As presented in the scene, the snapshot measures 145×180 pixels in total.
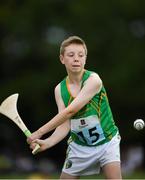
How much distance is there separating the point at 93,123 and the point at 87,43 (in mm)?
17015

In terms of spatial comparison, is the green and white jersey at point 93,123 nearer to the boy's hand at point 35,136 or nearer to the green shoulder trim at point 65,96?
the green shoulder trim at point 65,96

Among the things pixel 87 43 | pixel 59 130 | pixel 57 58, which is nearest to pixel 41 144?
pixel 59 130

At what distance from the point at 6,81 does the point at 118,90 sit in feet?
12.7

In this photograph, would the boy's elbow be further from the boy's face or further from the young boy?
the boy's face

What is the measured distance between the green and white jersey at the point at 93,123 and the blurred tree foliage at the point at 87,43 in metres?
16.2

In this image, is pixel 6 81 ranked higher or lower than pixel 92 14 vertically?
lower

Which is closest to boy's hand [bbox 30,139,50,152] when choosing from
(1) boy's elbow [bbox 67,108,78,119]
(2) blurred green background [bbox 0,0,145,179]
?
(1) boy's elbow [bbox 67,108,78,119]

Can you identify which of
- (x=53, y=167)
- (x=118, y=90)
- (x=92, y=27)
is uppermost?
(x=92, y=27)

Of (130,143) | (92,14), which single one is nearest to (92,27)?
(92,14)

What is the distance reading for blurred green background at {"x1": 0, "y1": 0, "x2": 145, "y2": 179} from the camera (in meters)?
25.0

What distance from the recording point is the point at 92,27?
84.6 ft

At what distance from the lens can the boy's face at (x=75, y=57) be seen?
8469 mm

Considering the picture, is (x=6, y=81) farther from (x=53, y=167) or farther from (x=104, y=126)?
(x=104, y=126)

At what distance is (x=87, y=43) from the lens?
83.4 ft
